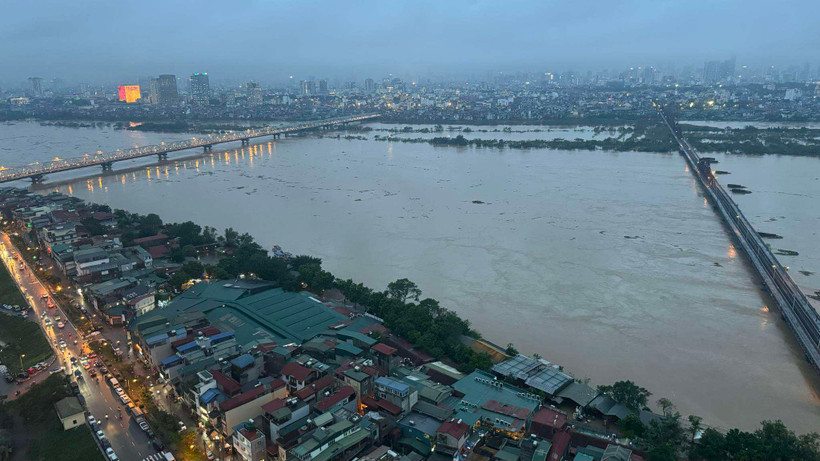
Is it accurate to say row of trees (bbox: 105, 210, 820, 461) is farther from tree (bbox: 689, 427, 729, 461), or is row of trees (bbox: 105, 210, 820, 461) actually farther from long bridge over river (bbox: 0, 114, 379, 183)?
long bridge over river (bbox: 0, 114, 379, 183)

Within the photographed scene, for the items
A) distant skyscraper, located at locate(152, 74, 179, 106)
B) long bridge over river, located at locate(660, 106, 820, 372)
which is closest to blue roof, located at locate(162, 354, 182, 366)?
long bridge over river, located at locate(660, 106, 820, 372)

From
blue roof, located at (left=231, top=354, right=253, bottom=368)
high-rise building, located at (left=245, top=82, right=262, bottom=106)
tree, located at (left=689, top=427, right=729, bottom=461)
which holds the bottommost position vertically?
tree, located at (left=689, top=427, right=729, bottom=461)

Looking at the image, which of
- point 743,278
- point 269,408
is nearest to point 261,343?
point 269,408

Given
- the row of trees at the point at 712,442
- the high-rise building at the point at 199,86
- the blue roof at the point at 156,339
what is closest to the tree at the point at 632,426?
the row of trees at the point at 712,442

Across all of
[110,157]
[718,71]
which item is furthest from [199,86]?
[718,71]

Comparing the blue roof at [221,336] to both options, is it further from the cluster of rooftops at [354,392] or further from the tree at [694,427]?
the tree at [694,427]

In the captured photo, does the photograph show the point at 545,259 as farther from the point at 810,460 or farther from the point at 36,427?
the point at 36,427
